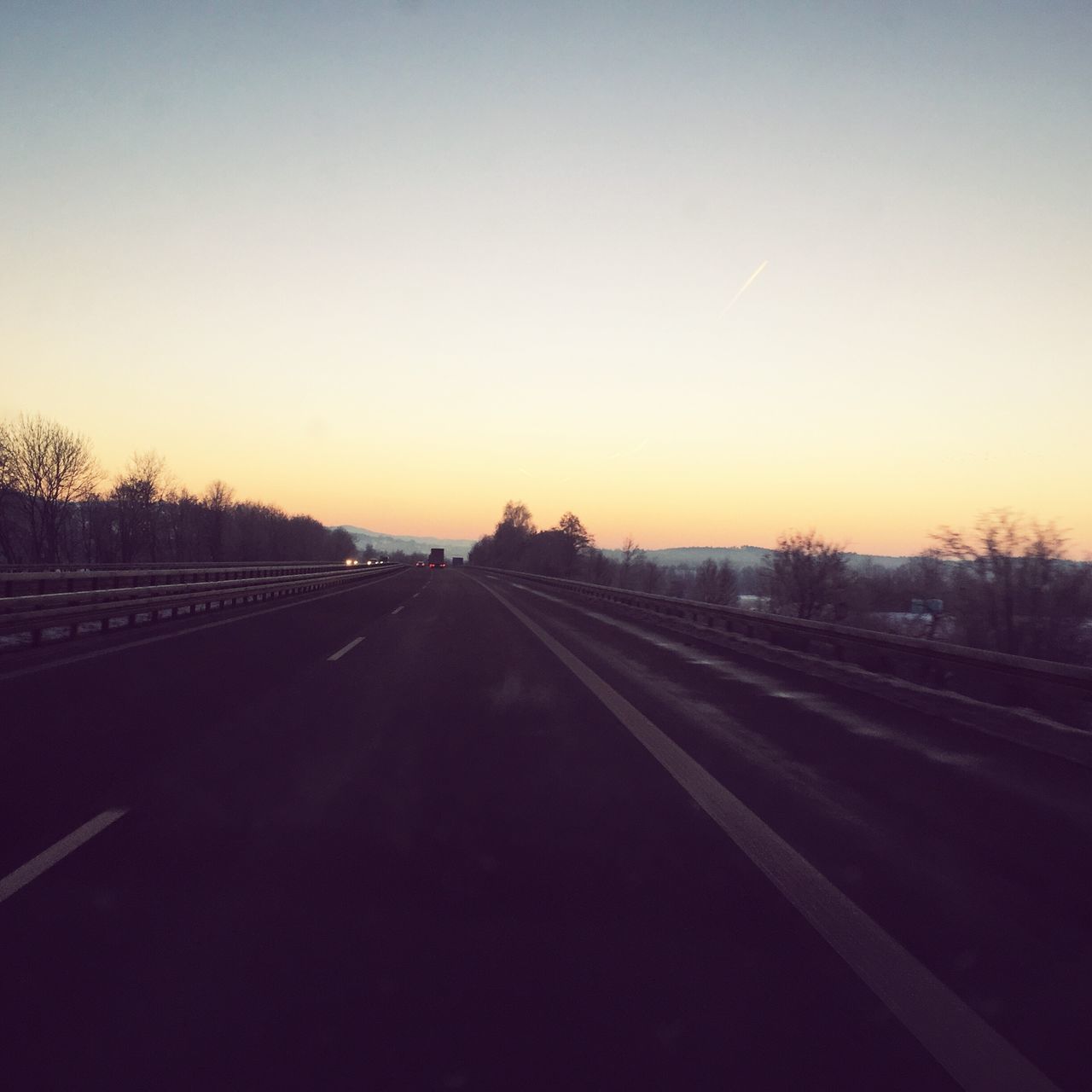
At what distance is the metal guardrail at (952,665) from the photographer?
29.8 ft

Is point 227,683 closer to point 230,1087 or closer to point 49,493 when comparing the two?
point 230,1087

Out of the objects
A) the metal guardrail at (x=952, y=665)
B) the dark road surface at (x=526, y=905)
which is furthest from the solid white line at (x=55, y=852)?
the metal guardrail at (x=952, y=665)

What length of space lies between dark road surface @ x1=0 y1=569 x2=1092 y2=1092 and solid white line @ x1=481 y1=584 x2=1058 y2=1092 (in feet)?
0.06

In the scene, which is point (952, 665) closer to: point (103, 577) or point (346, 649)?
point (346, 649)

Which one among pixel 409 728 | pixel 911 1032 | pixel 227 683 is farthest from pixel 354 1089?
pixel 227 683

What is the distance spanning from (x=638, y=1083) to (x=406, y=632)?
16204mm

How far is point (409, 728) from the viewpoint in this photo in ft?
27.1

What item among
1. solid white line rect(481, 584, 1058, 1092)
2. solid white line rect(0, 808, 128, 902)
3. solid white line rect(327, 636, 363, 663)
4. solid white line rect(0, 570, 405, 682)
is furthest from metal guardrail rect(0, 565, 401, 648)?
solid white line rect(481, 584, 1058, 1092)

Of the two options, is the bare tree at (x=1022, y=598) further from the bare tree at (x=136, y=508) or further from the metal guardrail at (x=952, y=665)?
the bare tree at (x=136, y=508)

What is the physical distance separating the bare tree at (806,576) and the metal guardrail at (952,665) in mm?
19547

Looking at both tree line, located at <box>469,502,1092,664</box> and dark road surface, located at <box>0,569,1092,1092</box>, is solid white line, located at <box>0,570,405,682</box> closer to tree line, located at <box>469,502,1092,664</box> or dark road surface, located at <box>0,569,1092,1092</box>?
dark road surface, located at <box>0,569,1092,1092</box>

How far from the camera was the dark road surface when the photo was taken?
2834 millimetres

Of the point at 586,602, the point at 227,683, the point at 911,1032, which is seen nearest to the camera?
the point at 911,1032

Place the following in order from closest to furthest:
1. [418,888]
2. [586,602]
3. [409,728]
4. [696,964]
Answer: [696,964], [418,888], [409,728], [586,602]
